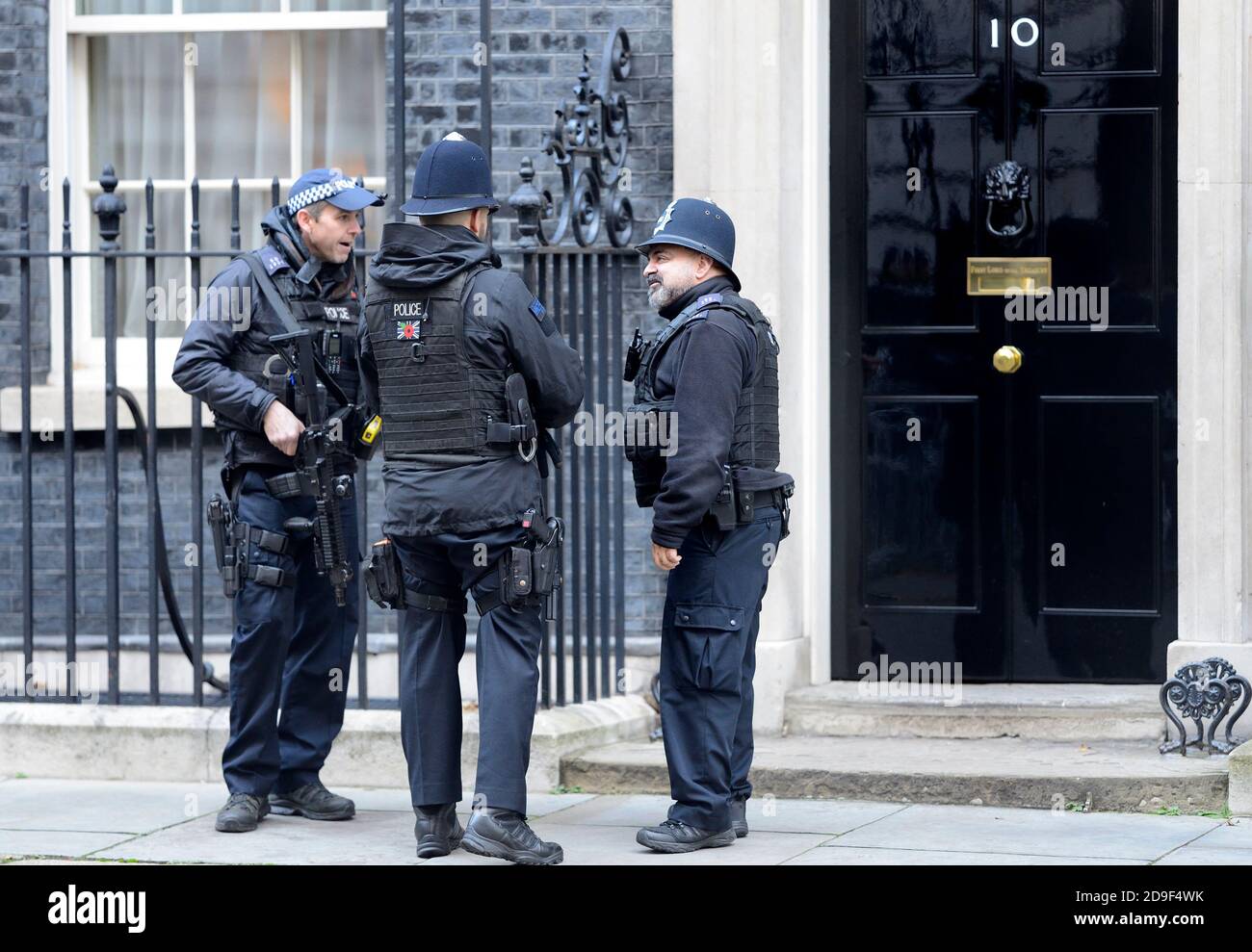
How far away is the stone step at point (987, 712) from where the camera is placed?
7359 mm

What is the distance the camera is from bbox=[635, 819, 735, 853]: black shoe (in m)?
5.98

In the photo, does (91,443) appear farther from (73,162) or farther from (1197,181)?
(1197,181)

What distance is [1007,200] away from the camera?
768cm

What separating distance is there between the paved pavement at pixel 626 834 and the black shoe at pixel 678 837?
0.04 m

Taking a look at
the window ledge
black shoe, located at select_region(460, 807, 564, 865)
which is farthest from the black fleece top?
the window ledge

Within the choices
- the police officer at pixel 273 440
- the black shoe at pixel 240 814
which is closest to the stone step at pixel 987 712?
the police officer at pixel 273 440

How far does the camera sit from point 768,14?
7.67 meters

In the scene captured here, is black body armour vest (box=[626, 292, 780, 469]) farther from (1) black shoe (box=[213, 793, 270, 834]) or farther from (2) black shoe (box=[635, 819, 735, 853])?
(1) black shoe (box=[213, 793, 270, 834])

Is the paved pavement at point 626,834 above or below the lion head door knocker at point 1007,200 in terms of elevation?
below

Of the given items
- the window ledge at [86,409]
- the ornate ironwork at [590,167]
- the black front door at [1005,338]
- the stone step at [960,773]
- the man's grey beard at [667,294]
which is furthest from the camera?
the window ledge at [86,409]

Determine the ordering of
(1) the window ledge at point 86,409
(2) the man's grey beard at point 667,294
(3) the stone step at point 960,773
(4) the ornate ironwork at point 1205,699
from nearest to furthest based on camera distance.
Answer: (2) the man's grey beard at point 667,294 → (3) the stone step at point 960,773 → (4) the ornate ironwork at point 1205,699 → (1) the window ledge at point 86,409

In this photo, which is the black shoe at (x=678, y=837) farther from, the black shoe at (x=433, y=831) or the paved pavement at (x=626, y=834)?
the black shoe at (x=433, y=831)

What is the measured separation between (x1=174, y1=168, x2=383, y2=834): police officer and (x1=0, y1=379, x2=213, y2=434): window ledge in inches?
68.4
